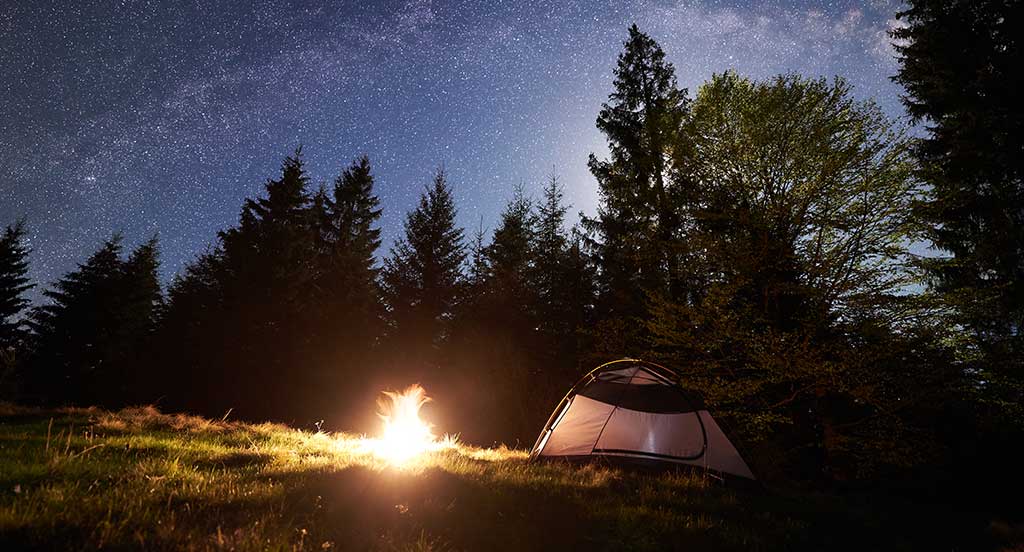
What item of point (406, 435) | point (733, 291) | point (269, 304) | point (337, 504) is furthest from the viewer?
point (269, 304)

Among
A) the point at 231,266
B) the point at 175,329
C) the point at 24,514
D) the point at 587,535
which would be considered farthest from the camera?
the point at 175,329

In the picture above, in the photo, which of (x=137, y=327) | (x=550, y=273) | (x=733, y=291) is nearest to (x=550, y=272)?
(x=550, y=273)

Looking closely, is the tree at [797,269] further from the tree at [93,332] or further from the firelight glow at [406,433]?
the tree at [93,332]

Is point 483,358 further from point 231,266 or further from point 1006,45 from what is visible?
point 1006,45

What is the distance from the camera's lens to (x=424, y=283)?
28.0m

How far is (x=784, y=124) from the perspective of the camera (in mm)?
13250

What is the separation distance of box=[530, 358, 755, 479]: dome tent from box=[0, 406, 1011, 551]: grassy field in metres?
0.89

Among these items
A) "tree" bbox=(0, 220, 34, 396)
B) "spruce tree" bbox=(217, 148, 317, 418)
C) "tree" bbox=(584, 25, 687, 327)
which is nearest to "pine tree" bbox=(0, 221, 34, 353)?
"tree" bbox=(0, 220, 34, 396)

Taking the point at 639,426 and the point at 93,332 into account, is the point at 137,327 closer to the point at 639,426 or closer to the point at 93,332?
the point at 93,332

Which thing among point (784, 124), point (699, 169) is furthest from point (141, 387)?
point (784, 124)

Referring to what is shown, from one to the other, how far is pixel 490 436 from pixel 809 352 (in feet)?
45.3

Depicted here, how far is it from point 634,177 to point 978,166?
10.5 metres

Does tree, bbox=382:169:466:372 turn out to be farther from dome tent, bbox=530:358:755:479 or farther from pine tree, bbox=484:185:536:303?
dome tent, bbox=530:358:755:479

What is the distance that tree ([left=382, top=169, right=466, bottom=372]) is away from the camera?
87.8 feet
